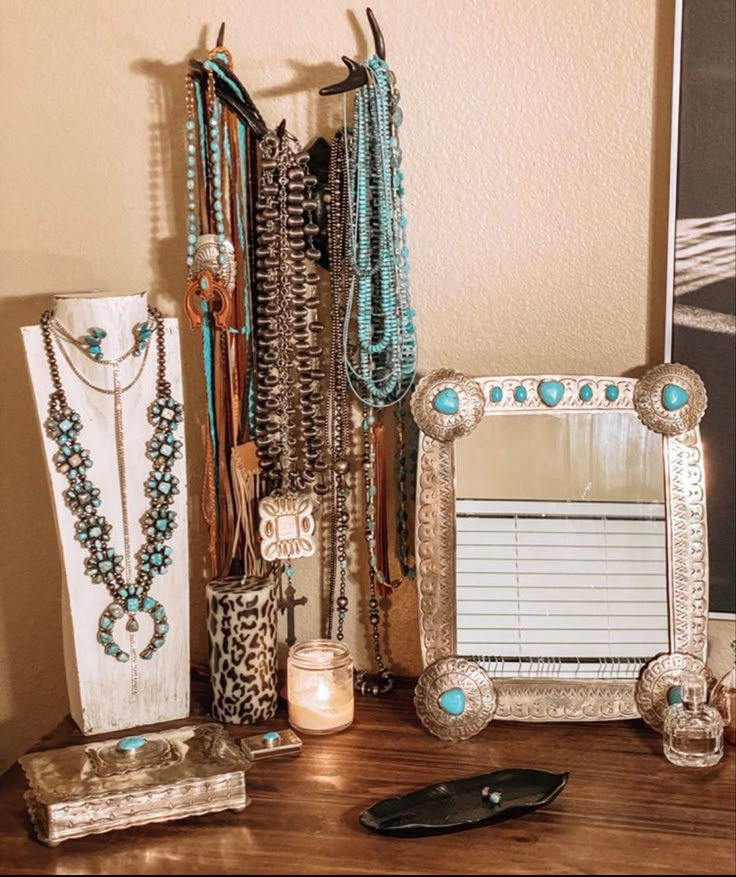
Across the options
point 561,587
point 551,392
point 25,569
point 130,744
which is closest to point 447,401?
point 551,392

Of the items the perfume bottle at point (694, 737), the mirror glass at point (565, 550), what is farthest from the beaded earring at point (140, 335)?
the perfume bottle at point (694, 737)

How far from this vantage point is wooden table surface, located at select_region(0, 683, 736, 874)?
846 mm

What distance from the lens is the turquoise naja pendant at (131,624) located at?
1058mm

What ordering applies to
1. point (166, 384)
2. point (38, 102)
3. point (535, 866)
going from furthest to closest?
point (38, 102), point (166, 384), point (535, 866)

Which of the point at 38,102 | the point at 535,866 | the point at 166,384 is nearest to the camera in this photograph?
the point at 535,866

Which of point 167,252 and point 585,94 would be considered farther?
point 167,252

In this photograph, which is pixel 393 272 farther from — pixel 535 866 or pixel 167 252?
pixel 535 866

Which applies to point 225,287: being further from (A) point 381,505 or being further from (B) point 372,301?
(A) point 381,505

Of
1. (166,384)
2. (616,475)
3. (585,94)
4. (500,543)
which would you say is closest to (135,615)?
(166,384)

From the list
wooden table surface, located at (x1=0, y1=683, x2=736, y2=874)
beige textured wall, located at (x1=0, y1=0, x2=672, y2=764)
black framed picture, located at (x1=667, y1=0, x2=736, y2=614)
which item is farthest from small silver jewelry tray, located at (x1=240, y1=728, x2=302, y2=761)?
black framed picture, located at (x1=667, y1=0, x2=736, y2=614)

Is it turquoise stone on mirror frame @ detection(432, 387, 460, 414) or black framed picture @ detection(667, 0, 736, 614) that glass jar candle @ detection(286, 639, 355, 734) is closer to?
turquoise stone on mirror frame @ detection(432, 387, 460, 414)

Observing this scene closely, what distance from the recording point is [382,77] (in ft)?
3.50

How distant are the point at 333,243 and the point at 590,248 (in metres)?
0.27

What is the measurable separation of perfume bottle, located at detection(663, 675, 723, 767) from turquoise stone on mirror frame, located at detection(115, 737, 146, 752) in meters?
0.50
